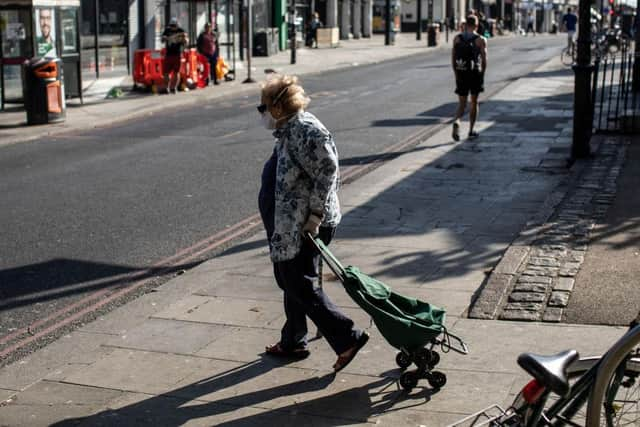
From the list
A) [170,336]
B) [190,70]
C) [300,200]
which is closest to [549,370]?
[300,200]

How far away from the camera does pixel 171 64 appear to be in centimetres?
2506

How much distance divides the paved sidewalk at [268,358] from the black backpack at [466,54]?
5.51 metres

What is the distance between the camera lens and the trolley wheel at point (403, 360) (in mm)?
5473

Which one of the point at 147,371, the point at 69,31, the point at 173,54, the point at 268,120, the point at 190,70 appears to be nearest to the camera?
the point at 268,120

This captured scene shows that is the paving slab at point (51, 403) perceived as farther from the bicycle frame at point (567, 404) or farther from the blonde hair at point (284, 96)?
the bicycle frame at point (567, 404)

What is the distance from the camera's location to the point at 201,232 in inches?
389

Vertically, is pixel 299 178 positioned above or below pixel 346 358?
above

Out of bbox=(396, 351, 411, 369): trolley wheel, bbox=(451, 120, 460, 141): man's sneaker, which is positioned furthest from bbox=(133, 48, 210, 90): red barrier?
bbox=(396, 351, 411, 369): trolley wheel

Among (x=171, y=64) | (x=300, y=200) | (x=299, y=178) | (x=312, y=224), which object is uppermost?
(x=299, y=178)

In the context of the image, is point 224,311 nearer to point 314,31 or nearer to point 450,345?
point 450,345

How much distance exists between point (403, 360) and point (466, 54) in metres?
10.6

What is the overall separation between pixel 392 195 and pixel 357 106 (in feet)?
36.8

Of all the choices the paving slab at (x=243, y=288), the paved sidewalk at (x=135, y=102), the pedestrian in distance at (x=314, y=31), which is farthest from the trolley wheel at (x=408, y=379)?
the pedestrian in distance at (x=314, y=31)

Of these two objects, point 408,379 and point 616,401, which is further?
point 408,379
